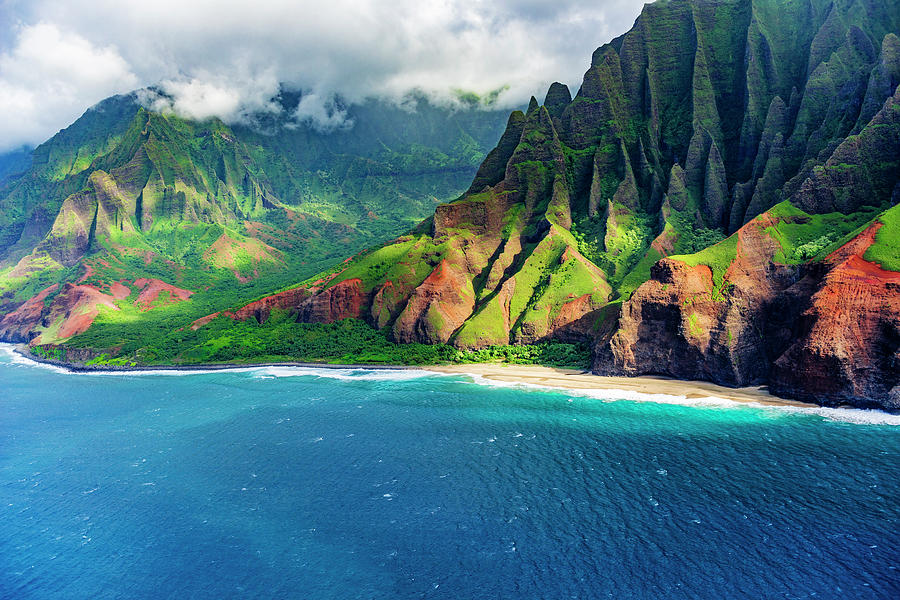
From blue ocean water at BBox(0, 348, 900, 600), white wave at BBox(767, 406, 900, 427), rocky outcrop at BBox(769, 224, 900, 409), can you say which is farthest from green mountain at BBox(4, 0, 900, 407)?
blue ocean water at BBox(0, 348, 900, 600)

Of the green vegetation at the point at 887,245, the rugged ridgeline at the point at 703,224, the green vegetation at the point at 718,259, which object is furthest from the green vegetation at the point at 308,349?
the green vegetation at the point at 887,245

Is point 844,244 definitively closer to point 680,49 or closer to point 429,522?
point 429,522

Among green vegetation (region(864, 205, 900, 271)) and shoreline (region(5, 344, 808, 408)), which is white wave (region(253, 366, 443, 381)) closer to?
shoreline (region(5, 344, 808, 408))

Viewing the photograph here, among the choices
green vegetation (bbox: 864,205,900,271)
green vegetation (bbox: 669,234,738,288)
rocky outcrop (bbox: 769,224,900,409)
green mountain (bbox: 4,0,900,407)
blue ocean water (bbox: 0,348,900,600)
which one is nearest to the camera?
blue ocean water (bbox: 0,348,900,600)

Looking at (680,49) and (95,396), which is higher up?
(680,49)

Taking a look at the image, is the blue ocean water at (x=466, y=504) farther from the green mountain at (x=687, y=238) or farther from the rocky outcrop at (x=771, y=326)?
the green mountain at (x=687, y=238)

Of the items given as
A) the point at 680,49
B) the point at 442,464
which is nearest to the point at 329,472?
the point at 442,464

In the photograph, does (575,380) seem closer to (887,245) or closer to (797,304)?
(797,304)

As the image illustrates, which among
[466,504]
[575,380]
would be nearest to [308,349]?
[575,380]
